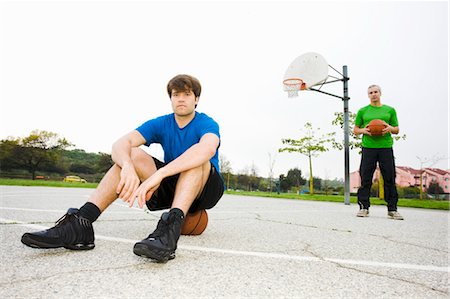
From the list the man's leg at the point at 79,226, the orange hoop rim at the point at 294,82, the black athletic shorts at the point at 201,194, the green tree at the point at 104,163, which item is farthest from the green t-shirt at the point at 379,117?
the green tree at the point at 104,163

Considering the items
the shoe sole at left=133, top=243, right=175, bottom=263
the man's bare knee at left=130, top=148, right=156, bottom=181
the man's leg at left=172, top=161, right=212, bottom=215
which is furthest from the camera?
the man's bare knee at left=130, top=148, right=156, bottom=181

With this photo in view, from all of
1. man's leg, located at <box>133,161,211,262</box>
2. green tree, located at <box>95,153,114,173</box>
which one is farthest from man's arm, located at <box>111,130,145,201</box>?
green tree, located at <box>95,153,114,173</box>

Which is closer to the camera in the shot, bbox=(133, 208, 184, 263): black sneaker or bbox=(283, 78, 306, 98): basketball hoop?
bbox=(133, 208, 184, 263): black sneaker

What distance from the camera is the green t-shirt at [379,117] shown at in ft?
14.5

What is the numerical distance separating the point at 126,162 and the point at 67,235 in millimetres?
522

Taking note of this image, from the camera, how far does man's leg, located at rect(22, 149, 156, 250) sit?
1575mm

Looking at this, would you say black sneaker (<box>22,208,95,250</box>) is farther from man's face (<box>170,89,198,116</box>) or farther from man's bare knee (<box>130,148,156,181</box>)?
man's face (<box>170,89,198,116</box>)

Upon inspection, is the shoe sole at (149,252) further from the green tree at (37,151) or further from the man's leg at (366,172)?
the green tree at (37,151)

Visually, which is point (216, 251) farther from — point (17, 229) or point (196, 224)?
point (17, 229)

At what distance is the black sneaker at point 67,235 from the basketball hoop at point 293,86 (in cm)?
857

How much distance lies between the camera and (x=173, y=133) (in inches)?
90.6

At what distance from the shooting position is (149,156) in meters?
2.17

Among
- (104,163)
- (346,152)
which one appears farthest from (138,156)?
(104,163)

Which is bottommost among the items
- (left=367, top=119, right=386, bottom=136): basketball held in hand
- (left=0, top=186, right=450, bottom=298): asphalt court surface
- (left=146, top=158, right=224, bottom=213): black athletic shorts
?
(left=0, top=186, right=450, bottom=298): asphalt court surface
